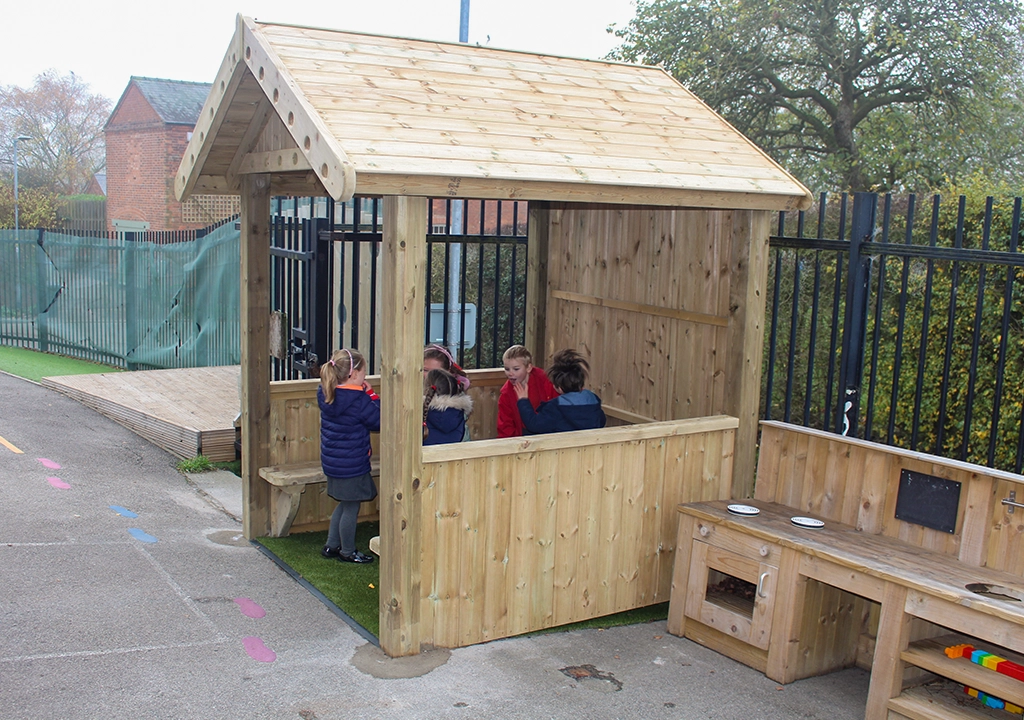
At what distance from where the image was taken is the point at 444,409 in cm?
606

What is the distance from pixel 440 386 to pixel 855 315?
2.55 metres

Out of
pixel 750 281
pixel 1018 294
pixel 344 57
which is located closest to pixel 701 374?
pixel 750 281

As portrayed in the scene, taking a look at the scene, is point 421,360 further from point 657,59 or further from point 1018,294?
point 657,59

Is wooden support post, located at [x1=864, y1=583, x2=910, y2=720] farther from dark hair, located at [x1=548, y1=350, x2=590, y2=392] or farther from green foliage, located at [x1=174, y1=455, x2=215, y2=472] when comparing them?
green foliage, located at [x1=174, y1=455, x2=215, y2=472]

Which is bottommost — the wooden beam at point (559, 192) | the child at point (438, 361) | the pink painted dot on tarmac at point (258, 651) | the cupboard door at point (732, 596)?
the pink painted dot on tarmac at point (258, 651)

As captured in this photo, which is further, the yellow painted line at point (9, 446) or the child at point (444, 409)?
the yellow painted line at point (9, 446)

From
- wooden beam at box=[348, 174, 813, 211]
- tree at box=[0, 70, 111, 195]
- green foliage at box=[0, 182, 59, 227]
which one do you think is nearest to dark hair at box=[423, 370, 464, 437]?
wooden beam at box=[348, 174, 813, 211]

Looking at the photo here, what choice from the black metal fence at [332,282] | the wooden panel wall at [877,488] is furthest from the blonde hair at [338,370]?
the wooden panel wall at [877,488]

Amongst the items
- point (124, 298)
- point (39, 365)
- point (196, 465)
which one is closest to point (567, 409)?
point (196, 465)

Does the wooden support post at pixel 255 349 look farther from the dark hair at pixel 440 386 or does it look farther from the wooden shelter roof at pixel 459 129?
the dark hair at pixel 440 386

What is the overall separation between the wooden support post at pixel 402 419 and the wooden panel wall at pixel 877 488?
7.53 feet

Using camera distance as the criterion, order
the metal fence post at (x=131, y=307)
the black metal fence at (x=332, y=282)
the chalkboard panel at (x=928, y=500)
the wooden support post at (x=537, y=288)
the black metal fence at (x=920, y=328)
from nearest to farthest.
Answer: the chalkboard panel at (x=928, y=500), the black metal fence at (x=920, y=328), the black metal fence at (x=332, y=282), the wooden support post at (x=537, y=288), the metal fence post at (x=131, y=307)

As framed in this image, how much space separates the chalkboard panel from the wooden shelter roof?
184cm

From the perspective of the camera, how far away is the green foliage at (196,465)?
353 inches
